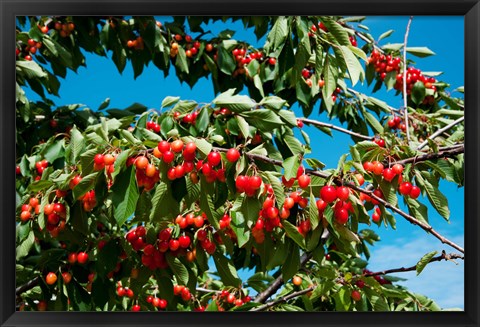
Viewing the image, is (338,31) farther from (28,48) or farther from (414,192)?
(28,48)

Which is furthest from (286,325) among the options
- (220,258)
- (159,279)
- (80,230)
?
(80,230)

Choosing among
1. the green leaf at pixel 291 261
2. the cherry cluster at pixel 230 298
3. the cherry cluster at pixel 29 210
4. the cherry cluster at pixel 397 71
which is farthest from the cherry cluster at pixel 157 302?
the cherry cluster at pixel 397 71

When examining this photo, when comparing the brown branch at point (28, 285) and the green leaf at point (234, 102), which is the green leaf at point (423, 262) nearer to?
the green leaf at point (234, 102)

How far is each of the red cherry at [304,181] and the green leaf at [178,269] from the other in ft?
1.47

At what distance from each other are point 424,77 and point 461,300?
5.81 ft

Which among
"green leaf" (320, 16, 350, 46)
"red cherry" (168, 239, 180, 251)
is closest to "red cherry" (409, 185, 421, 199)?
"green leaf" (320, 16, 350, 46)

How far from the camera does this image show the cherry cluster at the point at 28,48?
243 centimetres

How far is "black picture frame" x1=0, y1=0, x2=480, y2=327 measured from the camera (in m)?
1.30

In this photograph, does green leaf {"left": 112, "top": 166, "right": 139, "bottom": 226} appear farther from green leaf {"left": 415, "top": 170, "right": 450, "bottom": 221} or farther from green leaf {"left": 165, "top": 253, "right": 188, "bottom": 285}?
green leaf {"left": 415, "top": 170, "right": 450, "bottom": 221}

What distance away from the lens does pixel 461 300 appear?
1379mm

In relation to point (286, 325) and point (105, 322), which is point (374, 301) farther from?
point (105, 322)

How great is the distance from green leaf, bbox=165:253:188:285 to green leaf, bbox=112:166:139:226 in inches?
12.5

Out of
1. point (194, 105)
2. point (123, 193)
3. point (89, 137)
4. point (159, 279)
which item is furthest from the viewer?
point (194, 105)
